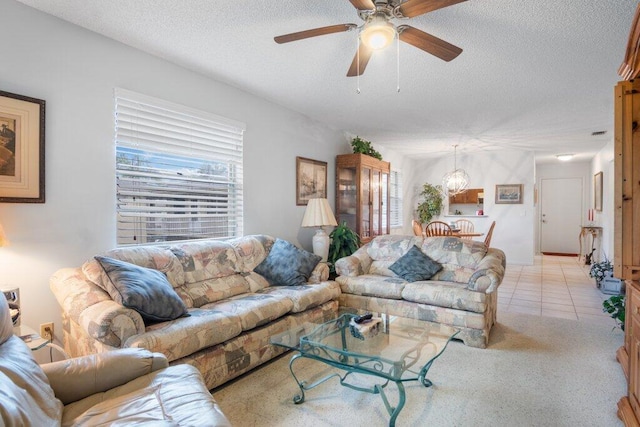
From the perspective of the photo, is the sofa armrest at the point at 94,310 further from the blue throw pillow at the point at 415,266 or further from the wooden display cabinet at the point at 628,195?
the wooden display cabinet at the point at 628,195

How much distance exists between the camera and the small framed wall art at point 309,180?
4551 mm

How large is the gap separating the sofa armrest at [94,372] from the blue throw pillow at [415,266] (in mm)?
2663

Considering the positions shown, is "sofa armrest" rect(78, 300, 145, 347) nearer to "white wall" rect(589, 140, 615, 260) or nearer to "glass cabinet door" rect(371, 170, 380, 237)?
"glass cabinet door" rect(371, 170, 380, 237)

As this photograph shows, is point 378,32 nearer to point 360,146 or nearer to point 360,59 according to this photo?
point 360,59

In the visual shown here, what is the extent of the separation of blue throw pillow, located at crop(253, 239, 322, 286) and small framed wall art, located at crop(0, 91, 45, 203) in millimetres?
1799

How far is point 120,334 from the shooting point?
6.30 feet

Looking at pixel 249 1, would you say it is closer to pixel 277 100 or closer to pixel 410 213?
pixel 277 100

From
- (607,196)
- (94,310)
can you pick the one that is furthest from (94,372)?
(607,196)

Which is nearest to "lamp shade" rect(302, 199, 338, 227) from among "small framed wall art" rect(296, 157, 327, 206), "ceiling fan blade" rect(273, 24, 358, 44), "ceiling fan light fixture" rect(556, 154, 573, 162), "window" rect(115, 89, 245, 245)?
"small framed wall art" rect(296, 157, 327, 206)

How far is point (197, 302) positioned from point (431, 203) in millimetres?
6314

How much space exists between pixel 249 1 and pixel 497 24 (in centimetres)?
162

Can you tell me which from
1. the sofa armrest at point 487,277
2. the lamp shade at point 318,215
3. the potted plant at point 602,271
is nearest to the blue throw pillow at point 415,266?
the sofa armrest at point 487,277

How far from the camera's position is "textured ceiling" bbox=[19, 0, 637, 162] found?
7.17 feet

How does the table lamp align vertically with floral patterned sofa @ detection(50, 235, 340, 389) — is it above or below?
above
